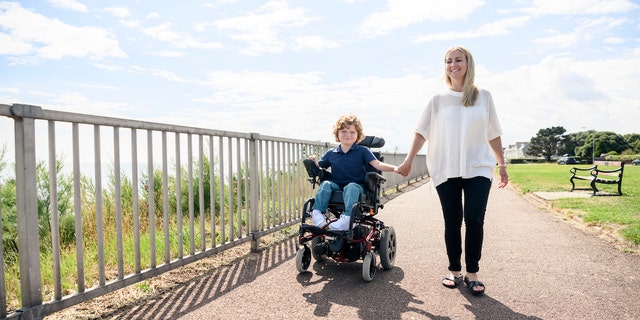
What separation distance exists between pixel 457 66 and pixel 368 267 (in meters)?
1.86

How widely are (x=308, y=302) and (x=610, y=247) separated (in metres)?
4.13

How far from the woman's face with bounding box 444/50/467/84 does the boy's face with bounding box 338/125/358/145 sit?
1.20 metres

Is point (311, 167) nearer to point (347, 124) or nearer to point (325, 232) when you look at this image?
point (347, 124)

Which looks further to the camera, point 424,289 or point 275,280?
point 275,280

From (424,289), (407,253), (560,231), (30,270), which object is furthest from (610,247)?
(30,270)

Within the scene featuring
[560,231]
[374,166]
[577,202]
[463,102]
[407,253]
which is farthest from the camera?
[577,202]

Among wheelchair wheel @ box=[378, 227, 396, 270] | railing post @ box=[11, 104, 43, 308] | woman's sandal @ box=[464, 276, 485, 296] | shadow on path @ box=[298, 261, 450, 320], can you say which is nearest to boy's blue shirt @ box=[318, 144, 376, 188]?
wheelchair wheel @ box=[378, 227, 396, 270]

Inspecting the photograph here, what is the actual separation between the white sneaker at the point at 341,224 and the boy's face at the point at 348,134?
90 cm

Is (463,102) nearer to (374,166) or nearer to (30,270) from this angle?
(374,166)

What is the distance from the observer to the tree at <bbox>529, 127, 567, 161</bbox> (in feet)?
350

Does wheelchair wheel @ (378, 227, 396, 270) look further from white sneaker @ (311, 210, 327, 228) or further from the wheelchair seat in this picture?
white sneaker @ (311, 210, 327, 228)

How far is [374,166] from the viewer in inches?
173

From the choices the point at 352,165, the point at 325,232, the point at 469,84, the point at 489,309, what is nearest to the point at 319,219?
the point at 325,232

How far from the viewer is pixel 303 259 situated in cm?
424
